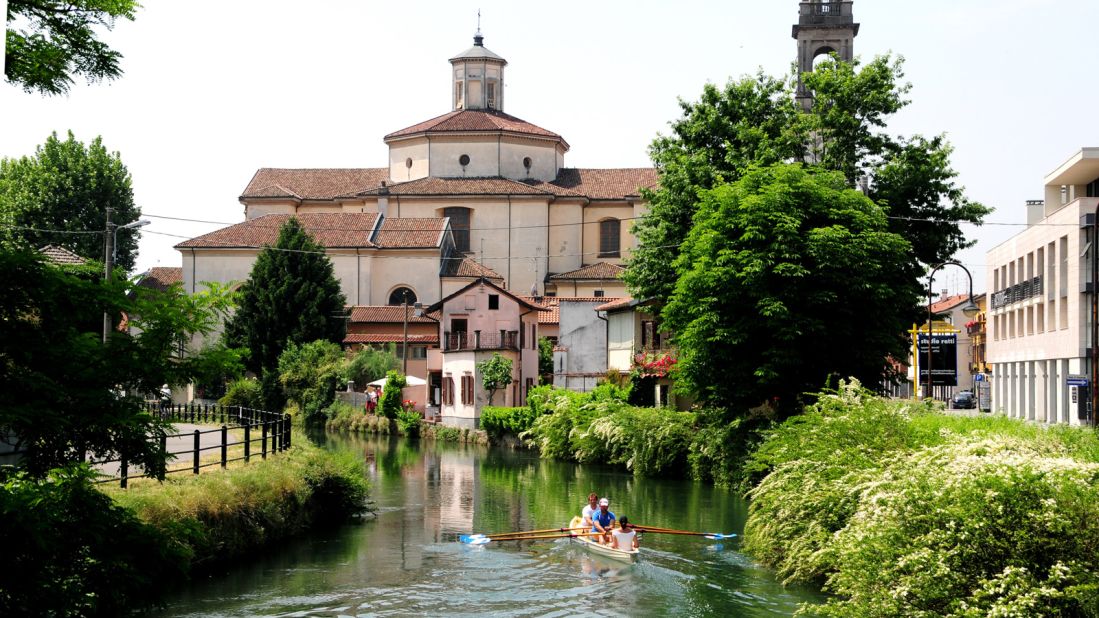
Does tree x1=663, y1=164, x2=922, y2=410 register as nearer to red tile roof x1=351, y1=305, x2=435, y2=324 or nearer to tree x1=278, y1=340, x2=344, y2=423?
tree x1=278, y1=340, x2=344, y2=423

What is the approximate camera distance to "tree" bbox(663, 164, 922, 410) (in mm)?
29125

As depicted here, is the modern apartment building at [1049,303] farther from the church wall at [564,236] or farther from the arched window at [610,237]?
the church wall at [564,236]

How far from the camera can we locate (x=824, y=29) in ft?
218

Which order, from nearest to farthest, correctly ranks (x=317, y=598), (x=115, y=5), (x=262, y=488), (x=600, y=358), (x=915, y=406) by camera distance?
(x=115, y=5)
(x=317, y=598)
(x=262, y=488)
(x=915, y=406)
(x=600, y=358)

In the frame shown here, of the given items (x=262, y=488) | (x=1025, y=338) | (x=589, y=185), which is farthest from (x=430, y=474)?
(x=589, y=185)

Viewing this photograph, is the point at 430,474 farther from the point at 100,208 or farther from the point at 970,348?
the point at 970,348

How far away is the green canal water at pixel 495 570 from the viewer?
18000 mm

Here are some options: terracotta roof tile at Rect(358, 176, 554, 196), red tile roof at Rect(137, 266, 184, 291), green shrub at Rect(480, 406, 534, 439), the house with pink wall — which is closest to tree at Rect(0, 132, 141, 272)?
red tile roof at Rect(137, 266, 184, 291)

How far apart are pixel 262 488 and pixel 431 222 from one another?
2364 inches

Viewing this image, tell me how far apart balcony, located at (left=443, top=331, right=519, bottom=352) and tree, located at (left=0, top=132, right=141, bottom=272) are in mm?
28315

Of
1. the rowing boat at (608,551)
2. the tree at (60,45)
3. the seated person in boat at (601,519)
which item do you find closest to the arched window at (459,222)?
the seated person in boat at (601,519)

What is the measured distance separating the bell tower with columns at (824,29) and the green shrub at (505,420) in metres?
27.2

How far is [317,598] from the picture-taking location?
18.2m

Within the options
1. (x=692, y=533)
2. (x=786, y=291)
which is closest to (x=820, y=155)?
(x=786, y=291)
